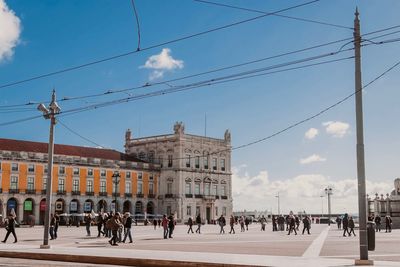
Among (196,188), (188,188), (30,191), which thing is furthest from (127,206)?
(30,191)

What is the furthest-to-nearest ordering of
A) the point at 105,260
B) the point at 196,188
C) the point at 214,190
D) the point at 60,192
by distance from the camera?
1. the point at 214,190
2. the point at 196,188
3. the point at 60,192
4. the point at 105,260

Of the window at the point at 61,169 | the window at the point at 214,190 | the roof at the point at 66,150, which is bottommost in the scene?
the window at the point at 214,190

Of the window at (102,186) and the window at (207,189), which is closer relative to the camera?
the window at (102,186)

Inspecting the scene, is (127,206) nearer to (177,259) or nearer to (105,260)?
(105,260)

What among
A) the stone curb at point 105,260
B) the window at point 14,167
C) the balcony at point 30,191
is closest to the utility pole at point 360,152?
the stone curb at point 105,260

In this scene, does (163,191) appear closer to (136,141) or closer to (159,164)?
(159,164)

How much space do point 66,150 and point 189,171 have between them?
64.1ft

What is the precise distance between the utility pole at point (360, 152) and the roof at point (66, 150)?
6378cm

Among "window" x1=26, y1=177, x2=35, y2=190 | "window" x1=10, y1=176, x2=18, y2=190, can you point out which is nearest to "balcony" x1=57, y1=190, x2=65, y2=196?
"window" x1=26, y1=177, x2=35, y2=190

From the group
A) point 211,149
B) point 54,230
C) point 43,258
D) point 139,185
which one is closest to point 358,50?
point 43,258

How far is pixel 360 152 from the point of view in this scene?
15.1 m

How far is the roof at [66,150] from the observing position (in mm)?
74188

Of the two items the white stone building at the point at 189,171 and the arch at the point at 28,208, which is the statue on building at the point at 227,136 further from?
the arch at the point at 28,208

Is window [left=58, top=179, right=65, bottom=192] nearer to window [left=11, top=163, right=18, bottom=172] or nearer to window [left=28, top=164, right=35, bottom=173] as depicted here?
window [left=28, top=164, right=35, bottom=173]
